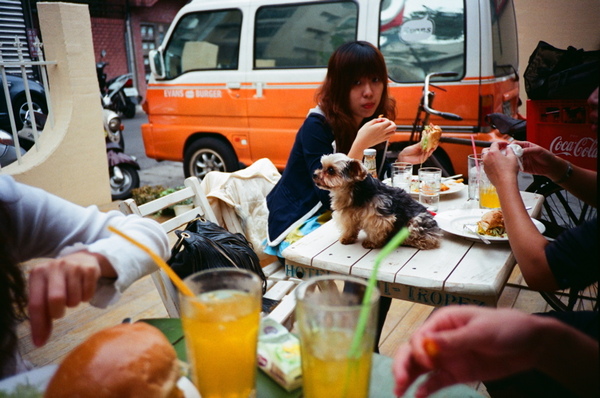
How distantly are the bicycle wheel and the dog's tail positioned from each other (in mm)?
1548

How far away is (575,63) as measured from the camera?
2412mm

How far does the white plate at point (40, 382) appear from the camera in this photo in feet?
2.59

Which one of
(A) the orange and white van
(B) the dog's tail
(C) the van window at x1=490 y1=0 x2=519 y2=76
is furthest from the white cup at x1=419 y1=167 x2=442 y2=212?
(C) the van window at x1=490 y1=0 x2=519 y2=76

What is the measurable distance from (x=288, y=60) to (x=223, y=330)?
4.73 meters

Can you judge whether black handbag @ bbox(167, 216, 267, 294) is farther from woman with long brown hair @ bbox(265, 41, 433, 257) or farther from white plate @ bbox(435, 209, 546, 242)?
white plate @ bbox(435, 209, 546, 242)

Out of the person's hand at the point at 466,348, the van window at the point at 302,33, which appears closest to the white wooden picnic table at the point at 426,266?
the person's hand at the point at 466,348

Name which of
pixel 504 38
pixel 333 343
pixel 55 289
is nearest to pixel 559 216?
pixel 504 38

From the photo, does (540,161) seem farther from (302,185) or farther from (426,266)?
(302,185)

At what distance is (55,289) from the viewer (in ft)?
2.73

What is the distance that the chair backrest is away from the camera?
75.7 inches

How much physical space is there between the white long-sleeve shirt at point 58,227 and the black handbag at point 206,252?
79cm

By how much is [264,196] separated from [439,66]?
2421 mm

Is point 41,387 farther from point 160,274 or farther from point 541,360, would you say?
point 160,274

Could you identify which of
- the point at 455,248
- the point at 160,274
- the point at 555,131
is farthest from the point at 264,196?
the point at 555,131
